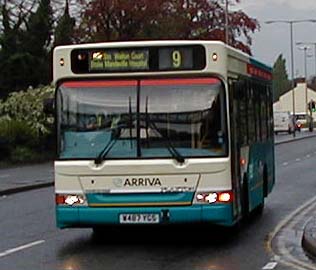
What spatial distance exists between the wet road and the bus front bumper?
0.41m

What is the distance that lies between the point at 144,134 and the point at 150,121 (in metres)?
0.19

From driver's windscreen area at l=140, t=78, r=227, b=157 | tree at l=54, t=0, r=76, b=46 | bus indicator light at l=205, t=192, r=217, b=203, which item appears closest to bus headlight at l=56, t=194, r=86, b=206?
driver's windscreen area at l=140, t=78, r=227, b=157

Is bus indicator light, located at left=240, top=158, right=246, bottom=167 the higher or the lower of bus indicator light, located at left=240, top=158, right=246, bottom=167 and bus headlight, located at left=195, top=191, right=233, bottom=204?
the higher

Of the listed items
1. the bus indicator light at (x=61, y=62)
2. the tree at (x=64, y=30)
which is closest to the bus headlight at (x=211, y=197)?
the bus indicator light at (x=61, y=62)

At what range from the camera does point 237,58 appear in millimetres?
15125

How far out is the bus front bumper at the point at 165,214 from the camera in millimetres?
13719

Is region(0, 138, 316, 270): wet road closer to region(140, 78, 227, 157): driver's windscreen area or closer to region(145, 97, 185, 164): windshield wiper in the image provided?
region(145, 97, 185, 164): windshield wiper

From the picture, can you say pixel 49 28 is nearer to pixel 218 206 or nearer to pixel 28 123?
pixel 28 123

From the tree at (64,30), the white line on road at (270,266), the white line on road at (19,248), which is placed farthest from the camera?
the tree at (64,30)

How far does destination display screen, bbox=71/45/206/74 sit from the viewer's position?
14.0m

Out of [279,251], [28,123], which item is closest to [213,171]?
[279,251]

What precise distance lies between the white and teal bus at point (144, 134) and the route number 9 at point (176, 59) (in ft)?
0.04

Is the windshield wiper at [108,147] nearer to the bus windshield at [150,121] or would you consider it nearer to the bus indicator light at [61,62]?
the bus windshield at [150,121]

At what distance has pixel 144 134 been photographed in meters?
13.9
